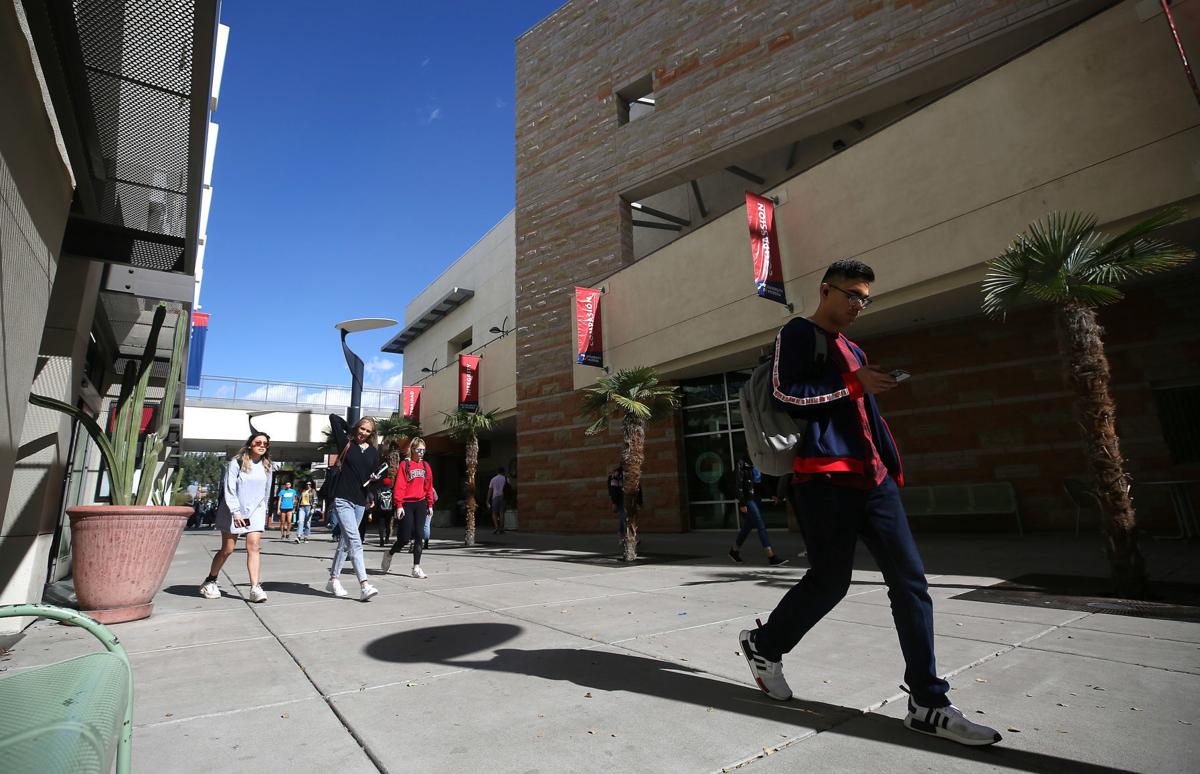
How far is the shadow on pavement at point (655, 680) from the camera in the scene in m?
2.27

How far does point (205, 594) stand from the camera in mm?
6430

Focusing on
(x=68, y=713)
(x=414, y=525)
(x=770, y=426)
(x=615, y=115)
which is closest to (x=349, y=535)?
(x=414, y=525)

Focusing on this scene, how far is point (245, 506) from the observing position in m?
6.27

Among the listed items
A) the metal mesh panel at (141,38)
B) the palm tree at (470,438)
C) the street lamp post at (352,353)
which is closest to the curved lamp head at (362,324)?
the street lamp post at (352,353)

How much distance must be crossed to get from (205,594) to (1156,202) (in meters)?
12.5

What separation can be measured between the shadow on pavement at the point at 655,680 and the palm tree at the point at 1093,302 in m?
4.41

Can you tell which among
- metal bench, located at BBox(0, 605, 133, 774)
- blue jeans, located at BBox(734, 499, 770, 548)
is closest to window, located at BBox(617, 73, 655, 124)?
blue jeans, located at BBox(734, 499, 770, 548)

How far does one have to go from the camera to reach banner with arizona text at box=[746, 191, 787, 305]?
462 inches

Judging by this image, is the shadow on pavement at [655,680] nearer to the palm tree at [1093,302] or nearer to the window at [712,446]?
the palm tree at [1093,302]

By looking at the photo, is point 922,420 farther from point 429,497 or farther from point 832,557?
point 832,557

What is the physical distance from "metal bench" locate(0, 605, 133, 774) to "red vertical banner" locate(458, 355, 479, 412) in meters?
21.8

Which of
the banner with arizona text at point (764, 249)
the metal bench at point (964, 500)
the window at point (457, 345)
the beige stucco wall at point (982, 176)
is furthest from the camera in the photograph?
the window at point (457, 345)

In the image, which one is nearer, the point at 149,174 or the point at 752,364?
the point at 149,174

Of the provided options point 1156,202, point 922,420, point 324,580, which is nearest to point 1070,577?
point 1156,202
